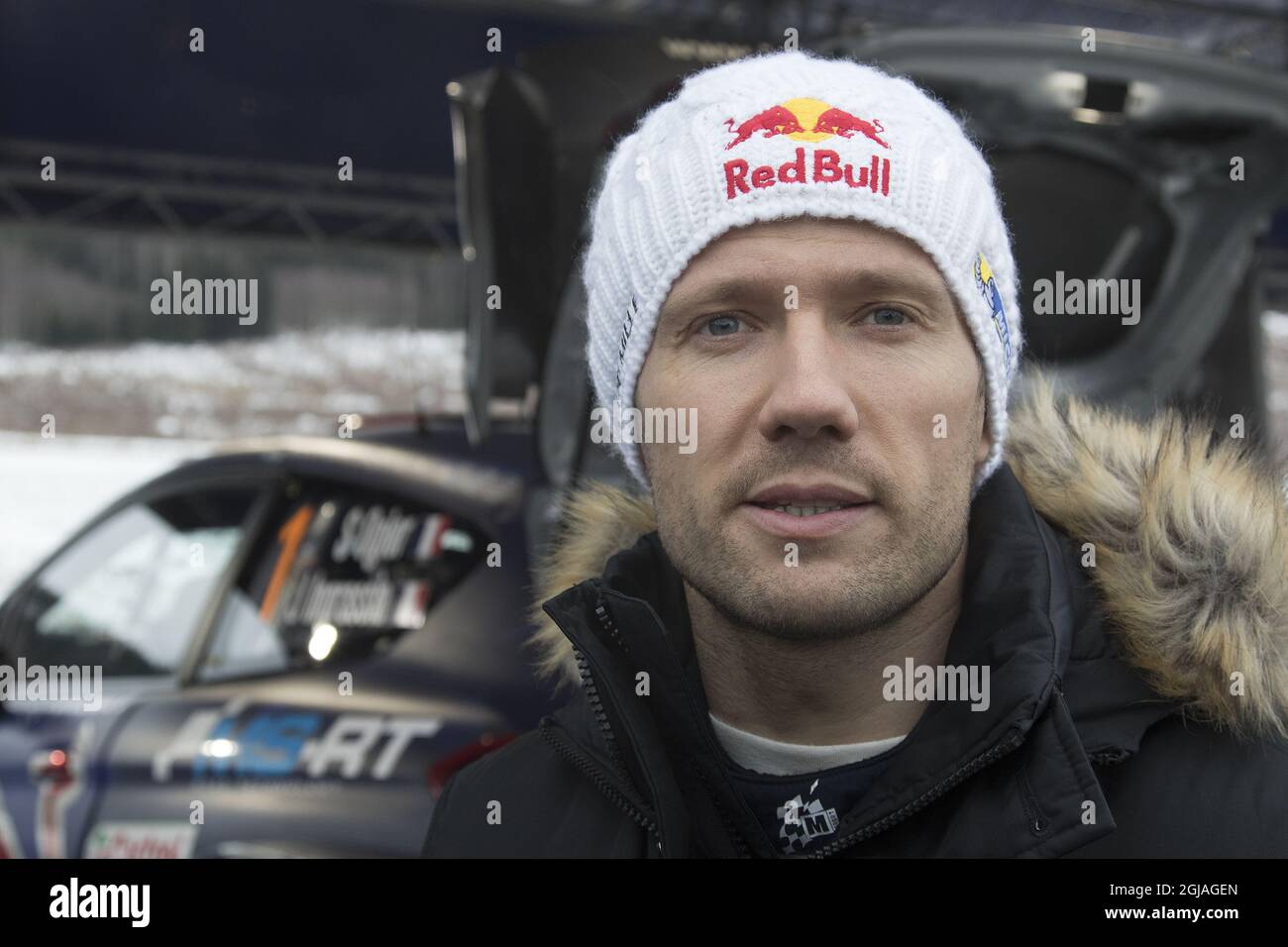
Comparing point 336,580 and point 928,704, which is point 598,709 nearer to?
point 928,704

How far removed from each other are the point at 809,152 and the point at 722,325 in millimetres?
220

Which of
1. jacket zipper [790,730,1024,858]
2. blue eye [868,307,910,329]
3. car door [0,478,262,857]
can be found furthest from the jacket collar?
car door [0,478,262,857]

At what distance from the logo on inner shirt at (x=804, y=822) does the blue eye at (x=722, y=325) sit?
51 centimetres

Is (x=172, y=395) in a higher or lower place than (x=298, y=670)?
higher

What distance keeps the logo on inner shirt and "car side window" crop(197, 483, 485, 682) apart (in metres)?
1.37

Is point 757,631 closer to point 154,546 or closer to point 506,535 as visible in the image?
point 506,535

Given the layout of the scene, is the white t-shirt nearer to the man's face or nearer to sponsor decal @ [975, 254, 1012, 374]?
the man's face

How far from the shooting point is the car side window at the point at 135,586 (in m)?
3.34

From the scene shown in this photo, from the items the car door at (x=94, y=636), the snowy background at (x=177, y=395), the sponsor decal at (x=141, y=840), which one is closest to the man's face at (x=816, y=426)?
the sponsor decal at (x=141, y=840)

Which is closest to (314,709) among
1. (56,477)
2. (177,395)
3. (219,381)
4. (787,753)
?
(787,753)

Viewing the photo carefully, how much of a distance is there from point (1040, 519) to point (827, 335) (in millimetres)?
354

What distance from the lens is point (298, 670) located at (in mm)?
2814

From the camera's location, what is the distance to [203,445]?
9.43 meters
